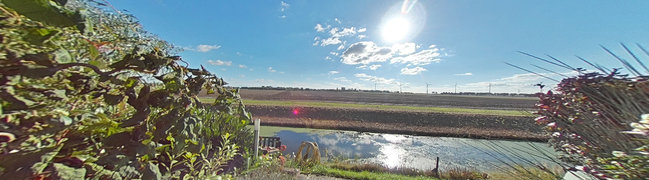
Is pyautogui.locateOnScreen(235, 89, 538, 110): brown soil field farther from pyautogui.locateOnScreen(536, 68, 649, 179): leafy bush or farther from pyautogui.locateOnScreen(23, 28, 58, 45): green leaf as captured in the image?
pyautogui.locateOnScreen(23, 28, 58, 45): green leaf

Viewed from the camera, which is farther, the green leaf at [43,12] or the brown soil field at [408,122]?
the brown soil field at [408,122]

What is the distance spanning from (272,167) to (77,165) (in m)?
1.87

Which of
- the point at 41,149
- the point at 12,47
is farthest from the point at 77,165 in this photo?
the point at 12,47

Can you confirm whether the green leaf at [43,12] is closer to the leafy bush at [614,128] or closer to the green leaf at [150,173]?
the green leaf at [150,173]

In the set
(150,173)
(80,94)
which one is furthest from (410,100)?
(80,94)

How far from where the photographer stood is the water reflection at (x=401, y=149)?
6825mm

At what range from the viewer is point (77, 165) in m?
0.60

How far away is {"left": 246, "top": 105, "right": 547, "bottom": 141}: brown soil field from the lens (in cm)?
1207

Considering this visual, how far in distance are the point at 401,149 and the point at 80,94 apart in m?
9.17

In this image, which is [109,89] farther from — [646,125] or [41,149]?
[646,125]

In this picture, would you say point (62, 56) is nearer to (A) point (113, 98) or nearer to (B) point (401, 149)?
(A) point (113, 98)

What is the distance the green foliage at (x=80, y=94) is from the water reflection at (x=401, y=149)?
5.95 m

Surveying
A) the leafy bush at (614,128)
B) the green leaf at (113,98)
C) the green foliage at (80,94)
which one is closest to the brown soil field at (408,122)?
the leafy bush at (614,128)

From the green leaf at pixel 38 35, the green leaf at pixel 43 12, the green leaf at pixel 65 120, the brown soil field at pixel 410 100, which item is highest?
the green leaf at pixel 43 12
